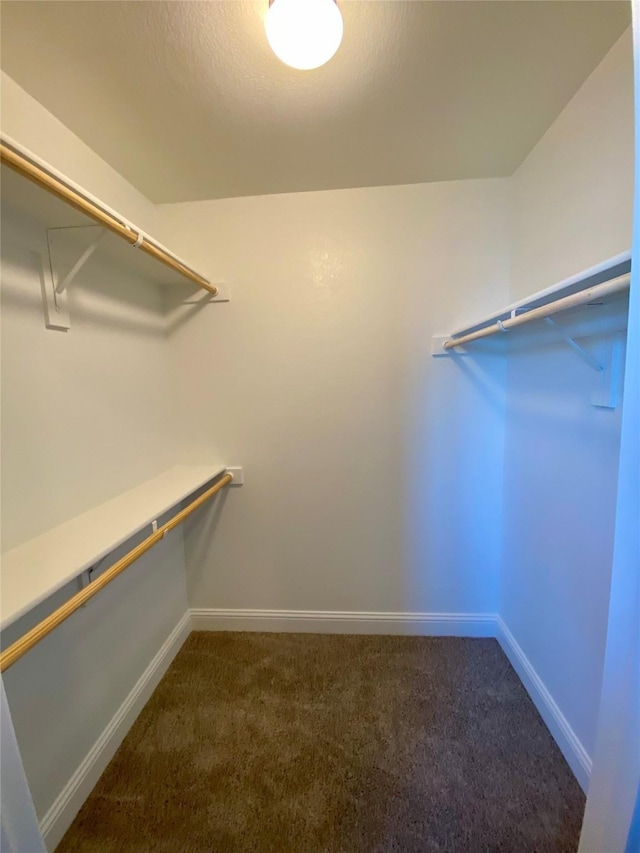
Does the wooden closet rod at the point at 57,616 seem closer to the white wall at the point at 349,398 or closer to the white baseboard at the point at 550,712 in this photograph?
the white wall at the point at 349,398

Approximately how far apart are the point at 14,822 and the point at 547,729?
1.65 metres

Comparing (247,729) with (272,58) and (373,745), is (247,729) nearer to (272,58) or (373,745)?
(373,745)

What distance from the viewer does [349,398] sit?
1890 mm

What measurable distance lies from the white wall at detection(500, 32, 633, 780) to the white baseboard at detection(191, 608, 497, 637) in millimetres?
285

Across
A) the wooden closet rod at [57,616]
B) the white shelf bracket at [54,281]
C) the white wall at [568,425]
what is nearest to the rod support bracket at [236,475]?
the wooden closet rod at [57,616]

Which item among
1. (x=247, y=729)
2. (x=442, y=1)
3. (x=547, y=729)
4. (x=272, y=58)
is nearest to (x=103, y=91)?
(x=272, y=58)

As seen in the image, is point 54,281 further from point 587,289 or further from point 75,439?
point 587,289

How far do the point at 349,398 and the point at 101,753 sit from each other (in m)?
1.64

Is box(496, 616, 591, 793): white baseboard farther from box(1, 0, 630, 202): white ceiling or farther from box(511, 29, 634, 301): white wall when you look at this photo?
box(1, 0, 630, 202): white ceiling

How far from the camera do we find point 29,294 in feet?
3.71

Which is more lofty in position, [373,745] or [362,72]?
[362,72]

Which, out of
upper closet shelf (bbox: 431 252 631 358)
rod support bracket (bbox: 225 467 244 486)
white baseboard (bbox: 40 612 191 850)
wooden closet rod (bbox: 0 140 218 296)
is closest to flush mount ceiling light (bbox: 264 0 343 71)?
wooden closet rod (bbox: 0 140 218 296)

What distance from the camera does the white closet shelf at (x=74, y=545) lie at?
83 cm

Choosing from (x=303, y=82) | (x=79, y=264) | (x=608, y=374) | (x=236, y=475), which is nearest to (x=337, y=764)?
(x=236, y=475)
